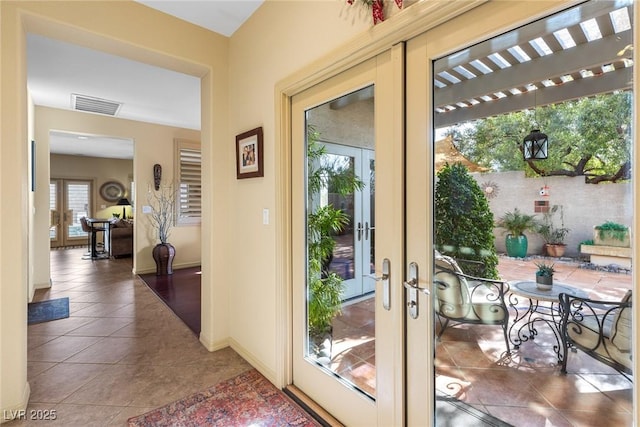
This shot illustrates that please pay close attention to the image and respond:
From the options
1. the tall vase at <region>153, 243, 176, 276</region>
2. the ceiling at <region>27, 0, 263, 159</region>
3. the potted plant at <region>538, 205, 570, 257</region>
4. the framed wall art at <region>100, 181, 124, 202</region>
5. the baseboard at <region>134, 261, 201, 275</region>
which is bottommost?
the baseboard at <region>134, 261, 201, 275</region>

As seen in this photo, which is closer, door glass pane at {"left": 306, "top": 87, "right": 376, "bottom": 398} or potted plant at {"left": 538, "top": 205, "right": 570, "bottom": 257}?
potted plant at {"left": 538, "top": 205, "right": 570, "bottom": 257}

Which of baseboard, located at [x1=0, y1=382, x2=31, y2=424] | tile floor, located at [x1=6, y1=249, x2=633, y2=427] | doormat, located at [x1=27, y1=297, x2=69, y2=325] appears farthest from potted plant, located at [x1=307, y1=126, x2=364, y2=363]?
doormat, located at [x1=27, y1=297, x2=69, y2=325]

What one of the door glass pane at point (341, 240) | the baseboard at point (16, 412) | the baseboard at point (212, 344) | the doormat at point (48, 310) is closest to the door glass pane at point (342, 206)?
the door glass pane at point (341, 240)

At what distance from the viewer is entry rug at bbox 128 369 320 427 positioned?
1.78 m

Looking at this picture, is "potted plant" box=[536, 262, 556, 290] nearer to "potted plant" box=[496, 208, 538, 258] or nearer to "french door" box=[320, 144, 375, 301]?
"potted plant" box=[496, 208, 538, 258]

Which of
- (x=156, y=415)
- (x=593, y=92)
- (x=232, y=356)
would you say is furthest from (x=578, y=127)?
(x=232, y=356)

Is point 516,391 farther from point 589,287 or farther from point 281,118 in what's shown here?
point 281,118

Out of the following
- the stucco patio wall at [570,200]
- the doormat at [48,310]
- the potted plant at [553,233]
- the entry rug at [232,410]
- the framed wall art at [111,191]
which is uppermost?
the framed wall art at [111,191]

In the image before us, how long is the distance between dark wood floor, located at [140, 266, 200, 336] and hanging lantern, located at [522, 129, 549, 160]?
3049 mm

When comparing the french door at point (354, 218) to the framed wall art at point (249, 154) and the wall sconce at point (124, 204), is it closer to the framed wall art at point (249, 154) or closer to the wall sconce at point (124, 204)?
the framed wall art at point (249, 154)

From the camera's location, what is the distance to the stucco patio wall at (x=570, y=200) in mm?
942

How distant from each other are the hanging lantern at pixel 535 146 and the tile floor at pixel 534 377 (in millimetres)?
384

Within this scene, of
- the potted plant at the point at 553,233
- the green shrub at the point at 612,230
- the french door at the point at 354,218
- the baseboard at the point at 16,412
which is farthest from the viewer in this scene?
the baseboard at the point at 16,412

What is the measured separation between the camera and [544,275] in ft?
3.64
